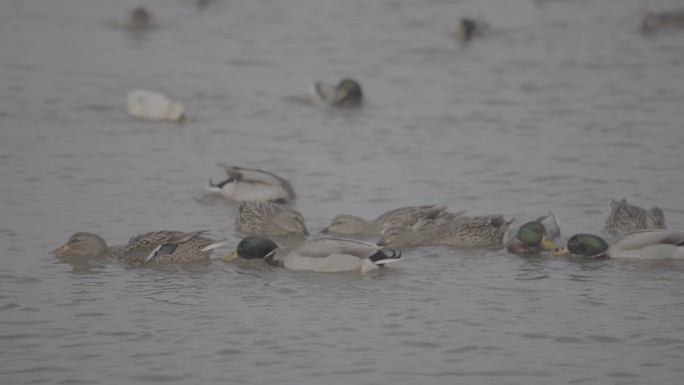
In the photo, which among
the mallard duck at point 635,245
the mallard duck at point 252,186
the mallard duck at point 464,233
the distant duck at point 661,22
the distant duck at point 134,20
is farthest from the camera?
the distant duck at point 134,20

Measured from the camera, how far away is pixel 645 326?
352 inches

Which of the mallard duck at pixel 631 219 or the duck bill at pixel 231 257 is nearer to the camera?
the duck bill at pixel 231 257

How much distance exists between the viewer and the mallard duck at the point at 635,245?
10742mm

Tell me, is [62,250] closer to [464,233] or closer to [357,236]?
[357,236]

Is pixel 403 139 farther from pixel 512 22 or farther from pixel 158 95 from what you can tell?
pixel 512 22

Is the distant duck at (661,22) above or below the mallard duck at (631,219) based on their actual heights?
above

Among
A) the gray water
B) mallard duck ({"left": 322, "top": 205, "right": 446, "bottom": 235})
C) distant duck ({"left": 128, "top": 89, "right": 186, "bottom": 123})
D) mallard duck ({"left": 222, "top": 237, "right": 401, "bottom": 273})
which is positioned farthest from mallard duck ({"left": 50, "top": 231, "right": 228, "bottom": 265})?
distant duck ({"left": 128, "top": 89, "right": 186, "bottom": 123})

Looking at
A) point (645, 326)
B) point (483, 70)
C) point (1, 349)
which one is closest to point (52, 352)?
point (1, 349)

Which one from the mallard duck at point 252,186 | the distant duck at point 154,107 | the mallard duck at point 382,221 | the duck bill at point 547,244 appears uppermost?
the distant duck at point 154,107

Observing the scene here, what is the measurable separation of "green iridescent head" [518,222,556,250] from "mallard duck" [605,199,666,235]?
83cm

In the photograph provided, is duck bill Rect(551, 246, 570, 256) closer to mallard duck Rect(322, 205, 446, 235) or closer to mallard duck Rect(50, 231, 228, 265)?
mallard duck Rect(322, 205, 446, 235)

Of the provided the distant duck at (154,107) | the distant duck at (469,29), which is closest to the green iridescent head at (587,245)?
the distant duck at (154,107)

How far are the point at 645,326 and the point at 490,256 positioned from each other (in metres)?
2.47

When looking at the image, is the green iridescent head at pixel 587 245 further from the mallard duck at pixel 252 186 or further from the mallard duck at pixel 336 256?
the mallard duck at pixel 252 186
